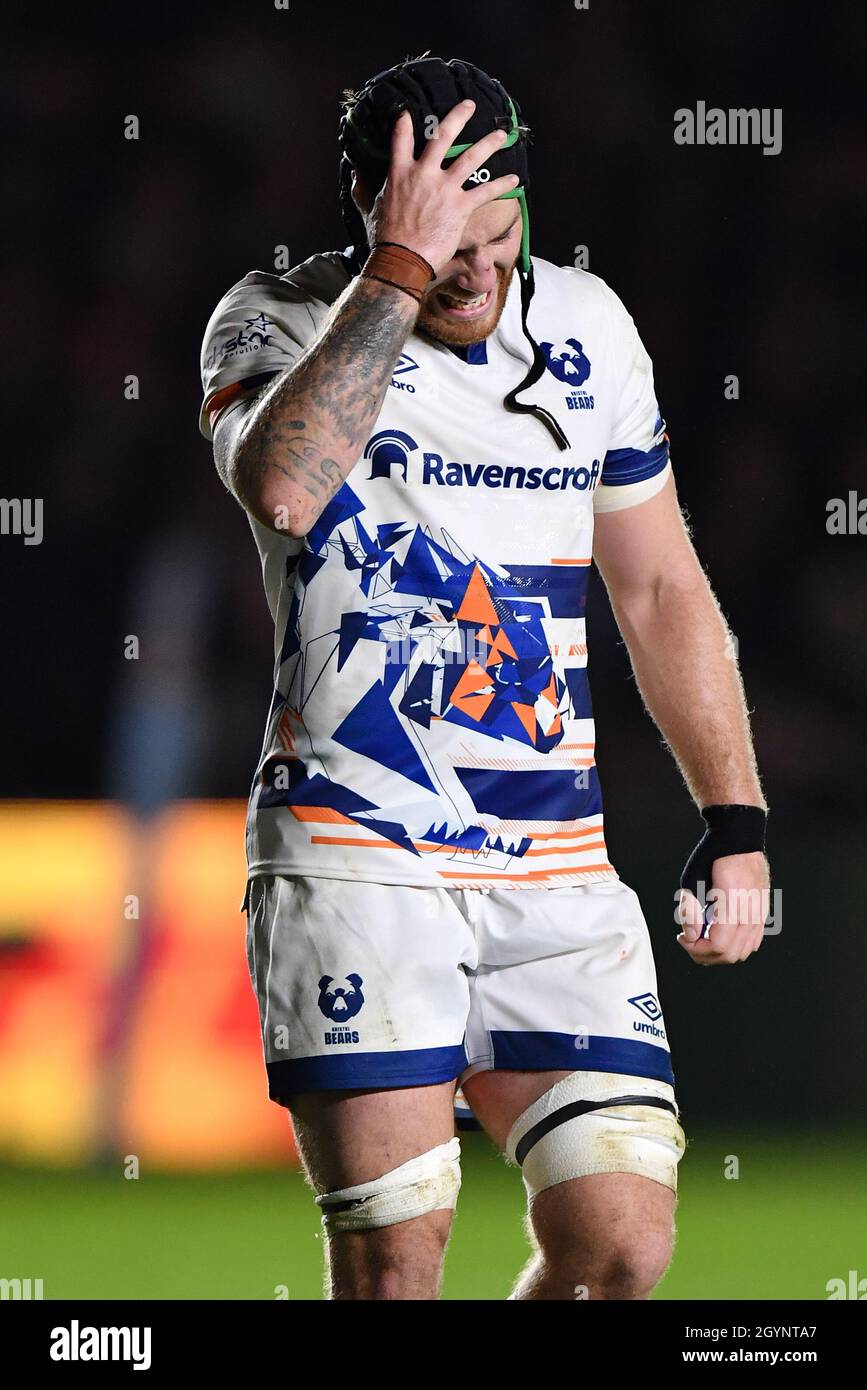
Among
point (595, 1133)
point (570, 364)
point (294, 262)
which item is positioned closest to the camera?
point (595, 1133)

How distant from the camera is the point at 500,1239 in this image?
4645mm

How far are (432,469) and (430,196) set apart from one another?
1.19ft

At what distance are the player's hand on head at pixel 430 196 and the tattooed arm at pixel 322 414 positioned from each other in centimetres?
8

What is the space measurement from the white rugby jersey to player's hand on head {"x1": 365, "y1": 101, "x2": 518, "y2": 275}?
217mm

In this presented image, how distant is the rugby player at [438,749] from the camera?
234cm

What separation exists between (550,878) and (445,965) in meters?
0.20

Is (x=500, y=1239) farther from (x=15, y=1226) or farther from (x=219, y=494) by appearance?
(x=219, y=494)

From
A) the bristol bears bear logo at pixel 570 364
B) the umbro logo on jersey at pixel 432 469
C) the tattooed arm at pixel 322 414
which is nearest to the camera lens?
the tattooed arm at pixel 322 414

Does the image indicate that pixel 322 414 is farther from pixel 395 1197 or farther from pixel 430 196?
pixel 395 1197

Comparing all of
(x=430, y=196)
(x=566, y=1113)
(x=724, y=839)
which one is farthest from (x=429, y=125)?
(x=566, y=1113)

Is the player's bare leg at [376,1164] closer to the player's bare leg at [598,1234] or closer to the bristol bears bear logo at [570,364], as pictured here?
the player's bare leg at [598,1234]

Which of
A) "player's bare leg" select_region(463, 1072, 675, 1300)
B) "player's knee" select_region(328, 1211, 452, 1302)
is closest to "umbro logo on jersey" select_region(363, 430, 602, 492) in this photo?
"player's bare leg" select_region(463, 1072, 675, 1300)

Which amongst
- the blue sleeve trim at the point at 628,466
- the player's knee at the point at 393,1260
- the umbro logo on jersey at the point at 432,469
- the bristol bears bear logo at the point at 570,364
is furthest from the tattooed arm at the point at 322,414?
the player's knee at the point at 393,1260

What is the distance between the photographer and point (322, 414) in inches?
88.7
